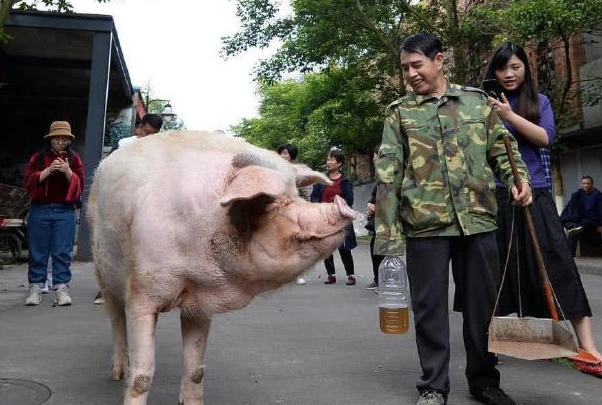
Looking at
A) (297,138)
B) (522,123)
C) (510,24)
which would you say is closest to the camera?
(522,123)

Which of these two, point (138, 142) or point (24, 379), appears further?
point (24, 379)

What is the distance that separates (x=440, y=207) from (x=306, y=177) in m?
0.90

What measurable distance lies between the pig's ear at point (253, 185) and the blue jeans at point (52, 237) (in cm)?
502

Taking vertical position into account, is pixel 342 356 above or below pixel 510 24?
below

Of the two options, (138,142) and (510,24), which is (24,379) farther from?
(510,24)

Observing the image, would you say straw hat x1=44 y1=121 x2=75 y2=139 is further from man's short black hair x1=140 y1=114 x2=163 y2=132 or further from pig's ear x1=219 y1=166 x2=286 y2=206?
pig's ear x1=219 y1=166 x2=286 y2=206

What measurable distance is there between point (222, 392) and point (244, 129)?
156 feet

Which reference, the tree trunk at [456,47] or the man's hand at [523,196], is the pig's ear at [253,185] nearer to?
the man's hand at [523,196]

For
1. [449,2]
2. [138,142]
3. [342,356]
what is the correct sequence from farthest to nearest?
[449,2] → [342,356] → [138,142]

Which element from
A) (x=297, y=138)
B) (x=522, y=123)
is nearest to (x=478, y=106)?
(x=522, y=123)

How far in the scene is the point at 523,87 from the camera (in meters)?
4.04

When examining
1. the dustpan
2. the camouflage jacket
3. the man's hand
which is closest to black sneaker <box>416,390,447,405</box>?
the dustpan

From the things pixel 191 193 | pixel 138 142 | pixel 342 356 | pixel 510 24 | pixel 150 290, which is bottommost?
pixel 342 356

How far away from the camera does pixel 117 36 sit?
14469 mm
